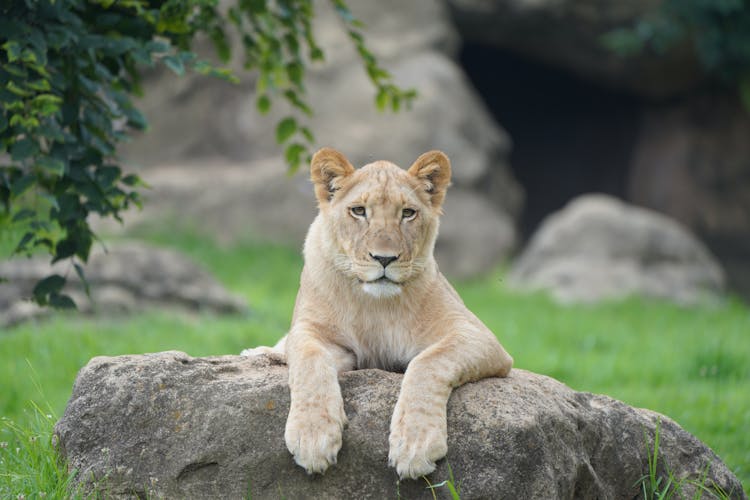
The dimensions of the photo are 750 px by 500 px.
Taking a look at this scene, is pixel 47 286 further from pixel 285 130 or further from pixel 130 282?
pixel 130 282

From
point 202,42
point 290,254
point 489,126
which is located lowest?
point 290,254

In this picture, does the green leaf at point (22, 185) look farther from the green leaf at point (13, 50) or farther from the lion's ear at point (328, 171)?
the lion's ear at point (328, 171)

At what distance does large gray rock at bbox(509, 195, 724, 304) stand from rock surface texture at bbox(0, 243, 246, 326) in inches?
188

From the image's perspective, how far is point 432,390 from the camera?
3414 millimetres

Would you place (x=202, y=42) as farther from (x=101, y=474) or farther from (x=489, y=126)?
(x=101, y=474)

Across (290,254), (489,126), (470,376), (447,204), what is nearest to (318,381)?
(470,376)

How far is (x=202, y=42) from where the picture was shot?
1302cm

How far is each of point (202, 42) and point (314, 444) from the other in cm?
1055

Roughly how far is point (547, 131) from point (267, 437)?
16591mm

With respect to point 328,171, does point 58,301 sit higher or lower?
lower

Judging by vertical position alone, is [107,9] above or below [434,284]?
above

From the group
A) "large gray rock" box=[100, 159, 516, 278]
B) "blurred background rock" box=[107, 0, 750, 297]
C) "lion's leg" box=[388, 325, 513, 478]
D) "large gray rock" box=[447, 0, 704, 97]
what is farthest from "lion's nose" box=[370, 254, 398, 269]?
"large gray rock" box=[447, 0, 704, 97]

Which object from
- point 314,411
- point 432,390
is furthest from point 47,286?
point 432,390

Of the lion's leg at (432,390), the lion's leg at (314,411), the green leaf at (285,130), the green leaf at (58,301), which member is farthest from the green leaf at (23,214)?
the lion's leg at (432,390)
